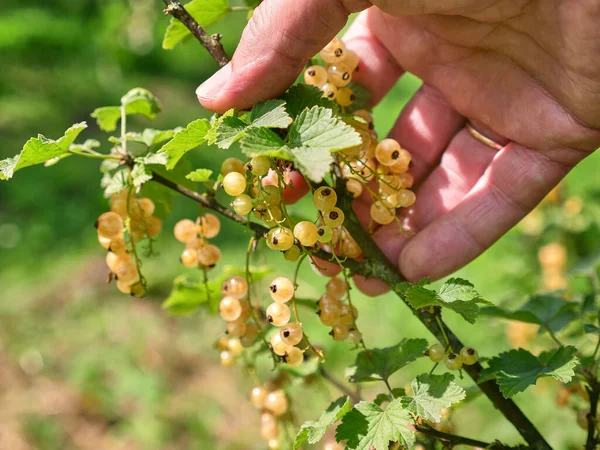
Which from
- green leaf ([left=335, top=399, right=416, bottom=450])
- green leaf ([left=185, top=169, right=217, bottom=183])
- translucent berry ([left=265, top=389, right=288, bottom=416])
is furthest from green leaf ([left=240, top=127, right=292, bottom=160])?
translucent berry ([left=265, top=389, right=288, bottom=416])

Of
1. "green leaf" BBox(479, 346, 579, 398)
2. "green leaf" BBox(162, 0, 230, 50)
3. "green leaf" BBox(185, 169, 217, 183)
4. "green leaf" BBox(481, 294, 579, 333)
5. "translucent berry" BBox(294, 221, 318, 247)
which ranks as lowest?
"green leaf" BBox(481, 294, 579, 333)

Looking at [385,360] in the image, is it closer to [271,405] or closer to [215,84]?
[271,405]

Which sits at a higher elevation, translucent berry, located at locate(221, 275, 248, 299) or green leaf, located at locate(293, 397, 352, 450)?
translucent berry, located at locate(221, 275, 248, 299)

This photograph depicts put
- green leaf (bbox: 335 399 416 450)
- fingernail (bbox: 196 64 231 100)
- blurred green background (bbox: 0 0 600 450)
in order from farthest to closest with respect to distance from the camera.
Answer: blurred green background (bbox: 0 0 600 450)
fingernail (bbox: 196 64 231 100)
green leaf (bbox: 335 399 416 450)

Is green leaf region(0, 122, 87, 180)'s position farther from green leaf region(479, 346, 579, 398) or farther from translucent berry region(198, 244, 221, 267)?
green leaf region(479, 346, 579, 398)

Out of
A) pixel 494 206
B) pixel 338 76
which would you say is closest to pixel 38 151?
pixel 338 76

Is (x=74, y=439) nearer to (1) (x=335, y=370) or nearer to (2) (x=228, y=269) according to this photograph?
(1) (x=335, y=370)

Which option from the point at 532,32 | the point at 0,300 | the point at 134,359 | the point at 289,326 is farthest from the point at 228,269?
the point at 0,300
